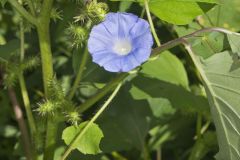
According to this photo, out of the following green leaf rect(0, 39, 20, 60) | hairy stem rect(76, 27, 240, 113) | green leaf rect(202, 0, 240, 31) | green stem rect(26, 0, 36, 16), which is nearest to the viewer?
hairy stem rect(76, 27, 240, 113)

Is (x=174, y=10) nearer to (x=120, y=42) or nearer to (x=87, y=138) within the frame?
(x=120, y=42)

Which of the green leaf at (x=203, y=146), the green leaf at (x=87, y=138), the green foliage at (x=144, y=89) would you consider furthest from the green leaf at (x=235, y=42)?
the green leaf at (x=203, y=146)

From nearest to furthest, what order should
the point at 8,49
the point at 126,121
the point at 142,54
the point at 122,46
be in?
the point at 142,54, the point at 122,46, the point at 8,49, the point at 126,121

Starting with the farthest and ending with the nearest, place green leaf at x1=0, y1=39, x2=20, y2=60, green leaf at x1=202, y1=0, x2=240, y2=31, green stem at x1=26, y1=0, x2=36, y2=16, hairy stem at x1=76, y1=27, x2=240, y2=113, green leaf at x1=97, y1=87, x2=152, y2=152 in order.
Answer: green leaf at x1=97, y1=87, x2=152, y2=152 → green leaf at x1=202, y1=0, x2=240, y2=31 → green leaf at x1=0, y1=39, x2=20, y2=60 → green stem at x1=26, y1=0, x2=36, y2=16 → hairy stem at x1=76, y1=27, x2=240, y2=113

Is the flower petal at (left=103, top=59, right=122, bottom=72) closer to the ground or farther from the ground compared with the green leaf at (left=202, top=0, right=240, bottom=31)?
farther from the ground

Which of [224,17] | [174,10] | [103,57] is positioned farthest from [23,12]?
[224,17]

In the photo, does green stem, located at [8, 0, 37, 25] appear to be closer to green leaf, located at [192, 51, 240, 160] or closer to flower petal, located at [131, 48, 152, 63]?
flower petal, located at [131, 48, 152, 63]

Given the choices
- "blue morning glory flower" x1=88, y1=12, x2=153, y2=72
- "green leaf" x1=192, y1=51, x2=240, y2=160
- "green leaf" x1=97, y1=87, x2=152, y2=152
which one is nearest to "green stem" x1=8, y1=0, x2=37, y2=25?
"blue morning glory flower" x1=88, y1=12, x2=153, y2=72

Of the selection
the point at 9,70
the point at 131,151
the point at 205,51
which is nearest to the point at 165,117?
the point at 131,151
